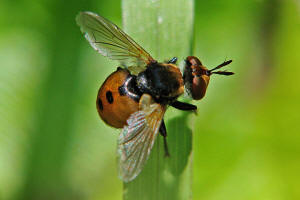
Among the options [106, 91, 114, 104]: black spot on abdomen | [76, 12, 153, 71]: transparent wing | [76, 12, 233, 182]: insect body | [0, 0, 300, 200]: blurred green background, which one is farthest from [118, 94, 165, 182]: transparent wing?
[0, 0, 300, 200]: blurred green background

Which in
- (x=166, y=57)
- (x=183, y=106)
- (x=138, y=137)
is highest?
(x=166, y=57)

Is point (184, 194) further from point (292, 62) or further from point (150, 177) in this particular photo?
point (292, 62)

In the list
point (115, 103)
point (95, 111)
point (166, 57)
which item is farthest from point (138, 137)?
point (95, 111)

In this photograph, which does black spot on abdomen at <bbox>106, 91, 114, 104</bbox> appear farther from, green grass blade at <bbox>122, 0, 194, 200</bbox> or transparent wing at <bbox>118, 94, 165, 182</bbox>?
green grass blade at <bbox>122, 0, 194, 200</bbox>

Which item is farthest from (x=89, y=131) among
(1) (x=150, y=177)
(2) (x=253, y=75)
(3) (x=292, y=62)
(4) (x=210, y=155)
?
(3) (x=292, y=62)

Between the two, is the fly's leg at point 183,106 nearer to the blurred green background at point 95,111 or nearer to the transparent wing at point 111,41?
the transparent wing at point 111,41

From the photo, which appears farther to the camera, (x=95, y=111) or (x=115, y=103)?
(x=95, y=111)

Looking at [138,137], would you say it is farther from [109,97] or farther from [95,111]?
[95,111]
